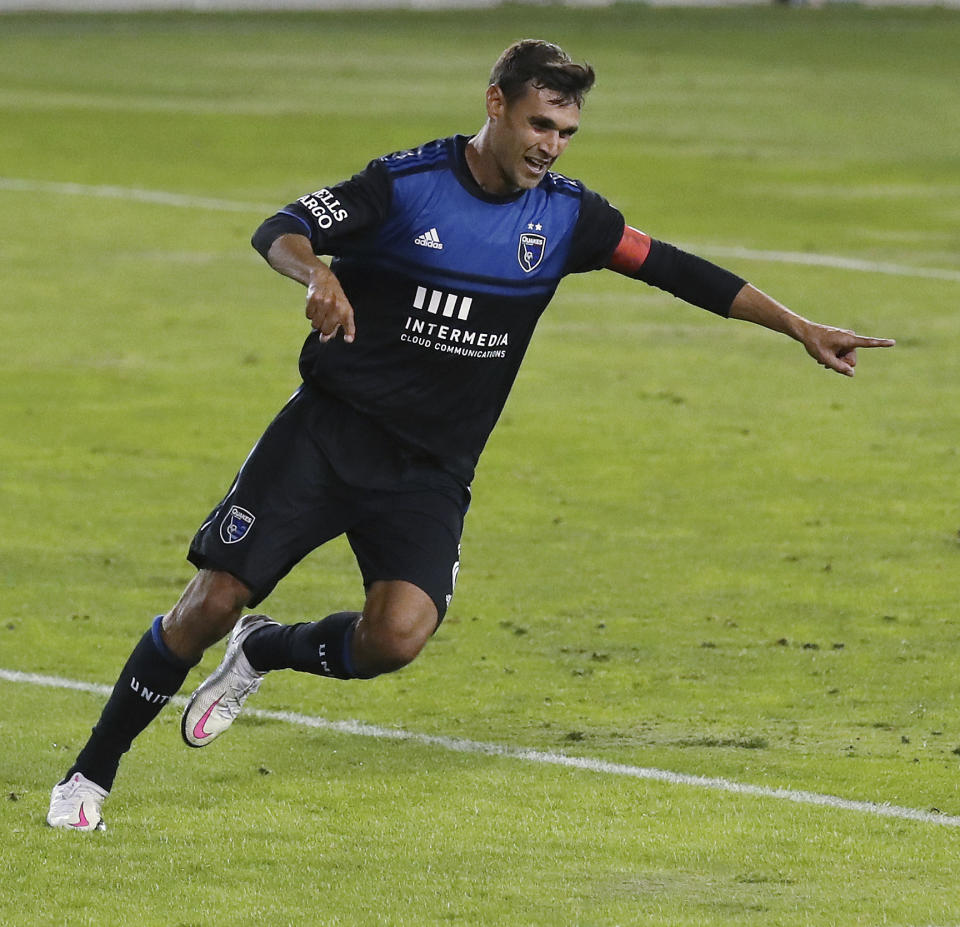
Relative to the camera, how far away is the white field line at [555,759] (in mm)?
7344

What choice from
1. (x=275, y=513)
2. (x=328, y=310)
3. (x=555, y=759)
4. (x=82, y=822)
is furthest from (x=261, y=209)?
(x=328, y=310)

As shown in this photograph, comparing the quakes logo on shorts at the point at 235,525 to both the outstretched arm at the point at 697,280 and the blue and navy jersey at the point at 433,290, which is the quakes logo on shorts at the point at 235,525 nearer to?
the blue and navy jersey at the point at 433,290

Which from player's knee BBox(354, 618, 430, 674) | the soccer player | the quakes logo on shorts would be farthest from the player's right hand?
player's knee BBox(354, 618, 430, 674)

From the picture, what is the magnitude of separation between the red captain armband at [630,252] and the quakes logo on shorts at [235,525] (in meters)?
1.51

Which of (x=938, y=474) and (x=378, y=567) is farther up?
(x=378, y=567)

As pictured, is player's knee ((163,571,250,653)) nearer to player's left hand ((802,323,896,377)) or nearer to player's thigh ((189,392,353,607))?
player's thigh ((189,392,353,607))

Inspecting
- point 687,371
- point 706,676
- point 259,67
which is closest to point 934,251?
point 687,371

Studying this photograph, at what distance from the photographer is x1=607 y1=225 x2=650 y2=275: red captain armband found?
745 cm

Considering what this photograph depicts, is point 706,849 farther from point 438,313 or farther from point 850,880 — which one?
point 438,313

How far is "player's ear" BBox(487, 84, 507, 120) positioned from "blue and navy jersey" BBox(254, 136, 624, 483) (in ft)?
0.77

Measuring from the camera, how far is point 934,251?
21141 mm

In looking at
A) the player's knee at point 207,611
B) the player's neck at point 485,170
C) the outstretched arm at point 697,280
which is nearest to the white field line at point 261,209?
the outstretched arm at point 697,280

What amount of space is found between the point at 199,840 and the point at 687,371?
9896 millimetres

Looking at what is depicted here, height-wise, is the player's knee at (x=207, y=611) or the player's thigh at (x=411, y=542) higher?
the player's thigh at (x=411, y=542)
